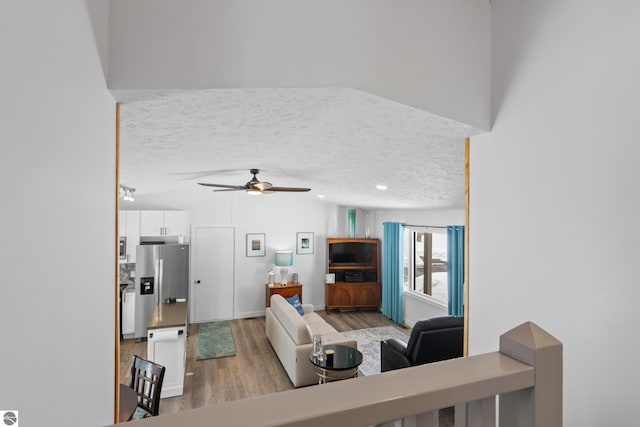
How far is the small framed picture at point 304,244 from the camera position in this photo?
23.8 feet

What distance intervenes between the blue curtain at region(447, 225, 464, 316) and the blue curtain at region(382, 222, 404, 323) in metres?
1.41

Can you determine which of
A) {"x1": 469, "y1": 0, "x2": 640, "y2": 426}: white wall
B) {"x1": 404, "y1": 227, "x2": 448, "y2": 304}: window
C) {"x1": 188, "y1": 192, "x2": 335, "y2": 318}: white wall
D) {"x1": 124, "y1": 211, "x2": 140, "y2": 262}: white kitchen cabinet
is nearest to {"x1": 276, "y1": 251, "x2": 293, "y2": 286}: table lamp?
{"x1": 188, "y1": 192, "x2": 335, "y2": 318}: white wall

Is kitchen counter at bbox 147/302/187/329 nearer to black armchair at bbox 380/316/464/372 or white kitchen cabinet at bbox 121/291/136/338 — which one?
white kitchen cabinet at bbox 121/291/136/338

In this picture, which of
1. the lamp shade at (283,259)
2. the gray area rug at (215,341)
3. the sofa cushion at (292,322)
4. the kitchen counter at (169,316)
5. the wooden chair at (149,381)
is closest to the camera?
the wooden chair at (149,381)

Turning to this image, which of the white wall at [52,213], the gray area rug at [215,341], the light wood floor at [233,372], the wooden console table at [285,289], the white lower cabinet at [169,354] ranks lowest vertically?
the light wood floor at [233,372]

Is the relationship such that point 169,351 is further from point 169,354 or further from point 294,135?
point 294,135

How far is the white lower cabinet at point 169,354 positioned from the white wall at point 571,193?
3633 mm

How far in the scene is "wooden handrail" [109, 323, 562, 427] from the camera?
468 millimetres

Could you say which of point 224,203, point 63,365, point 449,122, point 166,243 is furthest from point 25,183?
point 224,203

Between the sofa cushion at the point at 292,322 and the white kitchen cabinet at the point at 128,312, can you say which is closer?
the sofa cushion at the point at 292,322

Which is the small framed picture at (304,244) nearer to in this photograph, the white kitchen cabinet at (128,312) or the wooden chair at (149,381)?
the white kitchen cabinet at (128,312)

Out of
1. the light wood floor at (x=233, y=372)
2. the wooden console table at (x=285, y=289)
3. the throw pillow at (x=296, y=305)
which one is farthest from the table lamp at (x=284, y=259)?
the light wood floor at (x=233, y=372)

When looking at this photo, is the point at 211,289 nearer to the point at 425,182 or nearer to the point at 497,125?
the point at 425,182

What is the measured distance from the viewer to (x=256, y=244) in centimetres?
693
